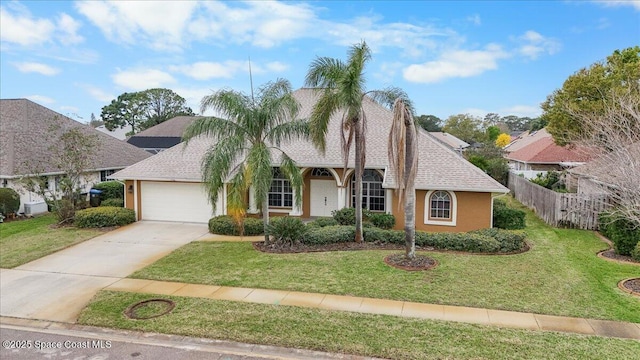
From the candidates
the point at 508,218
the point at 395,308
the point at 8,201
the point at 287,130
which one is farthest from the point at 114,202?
the point at 508,218

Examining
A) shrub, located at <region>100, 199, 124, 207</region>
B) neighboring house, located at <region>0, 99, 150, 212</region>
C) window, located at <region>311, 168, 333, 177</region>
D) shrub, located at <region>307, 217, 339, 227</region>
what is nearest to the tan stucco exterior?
shrub, located at <region>307, 217, 339, 227</region>

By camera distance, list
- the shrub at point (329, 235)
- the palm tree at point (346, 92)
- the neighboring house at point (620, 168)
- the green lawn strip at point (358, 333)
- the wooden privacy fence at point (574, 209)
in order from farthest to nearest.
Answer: the wooden privacy fence at point (574, 209)
the shrub at point (329, 235)
the palm tree at point (346, 92)
the neighboring house at point (620, 168)
the green lawn strip at point (358, 333)

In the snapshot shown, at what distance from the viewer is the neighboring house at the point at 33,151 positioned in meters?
20.8

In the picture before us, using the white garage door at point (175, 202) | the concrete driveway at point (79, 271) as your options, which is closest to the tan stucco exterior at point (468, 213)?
the white garage door at point (175, 202)

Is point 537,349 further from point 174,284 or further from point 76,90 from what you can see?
point 76,90

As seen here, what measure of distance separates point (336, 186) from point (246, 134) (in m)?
6.47

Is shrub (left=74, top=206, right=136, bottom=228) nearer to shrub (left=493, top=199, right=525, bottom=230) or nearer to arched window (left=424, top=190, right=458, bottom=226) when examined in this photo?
arched window (left=424, top=190, right=458, bottom=226)

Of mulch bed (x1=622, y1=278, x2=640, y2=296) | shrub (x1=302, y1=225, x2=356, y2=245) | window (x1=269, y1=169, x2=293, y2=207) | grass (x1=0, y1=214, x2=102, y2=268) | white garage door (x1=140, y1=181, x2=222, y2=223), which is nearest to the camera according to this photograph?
mulch bed (x1=622, y1=278, x2=640, y2=296)

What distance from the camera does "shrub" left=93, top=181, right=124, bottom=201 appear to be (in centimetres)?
2247

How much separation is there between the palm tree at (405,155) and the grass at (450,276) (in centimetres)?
167

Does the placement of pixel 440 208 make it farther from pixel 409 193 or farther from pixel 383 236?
pixel 409 193

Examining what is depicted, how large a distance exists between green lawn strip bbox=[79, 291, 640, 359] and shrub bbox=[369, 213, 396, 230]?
817 centimetres

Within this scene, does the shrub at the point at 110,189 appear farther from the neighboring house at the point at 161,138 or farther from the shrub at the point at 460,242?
the neighboring house at the point at 161,138

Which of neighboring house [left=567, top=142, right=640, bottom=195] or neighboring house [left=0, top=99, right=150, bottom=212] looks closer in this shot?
neighboring house [left=567, top=142, right=640, bottom=195]
